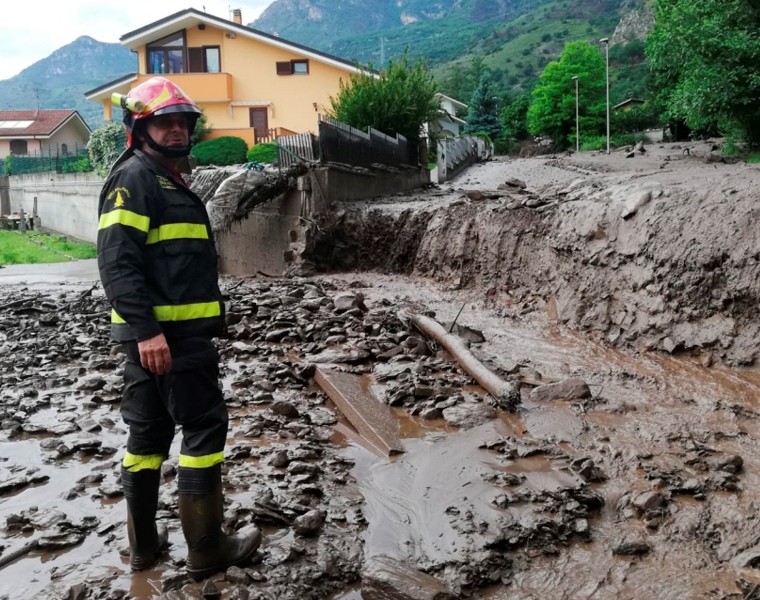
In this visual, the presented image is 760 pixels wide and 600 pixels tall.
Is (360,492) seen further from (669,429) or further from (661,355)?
(661,355)

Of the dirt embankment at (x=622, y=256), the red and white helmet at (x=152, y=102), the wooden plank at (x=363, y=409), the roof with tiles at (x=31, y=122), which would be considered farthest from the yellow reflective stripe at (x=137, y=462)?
the roof with tiles at (x=31, y=122)

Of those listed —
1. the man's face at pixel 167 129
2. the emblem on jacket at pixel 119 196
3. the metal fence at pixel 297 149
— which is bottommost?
Answer: the emblem on jacket at pixel 119 196

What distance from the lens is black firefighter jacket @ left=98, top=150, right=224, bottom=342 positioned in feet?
10.4

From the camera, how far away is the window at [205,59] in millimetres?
31250

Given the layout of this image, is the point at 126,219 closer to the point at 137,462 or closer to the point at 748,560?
the point at 137,462

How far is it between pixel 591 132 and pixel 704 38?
4288 centimetres

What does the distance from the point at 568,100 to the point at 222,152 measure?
42.2m

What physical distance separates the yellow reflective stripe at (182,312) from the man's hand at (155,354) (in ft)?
0.46

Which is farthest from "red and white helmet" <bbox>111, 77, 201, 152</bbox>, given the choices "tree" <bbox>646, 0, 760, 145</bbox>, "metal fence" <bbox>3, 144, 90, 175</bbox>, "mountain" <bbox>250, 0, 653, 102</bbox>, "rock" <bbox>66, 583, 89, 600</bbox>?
"mountain" <bbox>250, 0, 653, 102</bbox>

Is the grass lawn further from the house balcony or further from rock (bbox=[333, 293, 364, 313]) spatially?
rock (bbox=[333, 293, 364, 313])

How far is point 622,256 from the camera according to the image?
28.4 feet

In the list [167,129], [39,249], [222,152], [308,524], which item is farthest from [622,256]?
[39,249]

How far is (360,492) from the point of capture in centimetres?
451

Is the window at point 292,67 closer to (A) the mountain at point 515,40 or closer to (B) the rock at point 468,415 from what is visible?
(B) the rock at point 468,415
